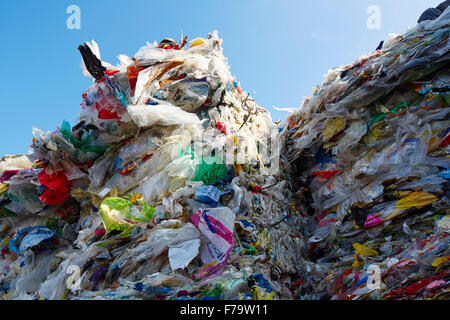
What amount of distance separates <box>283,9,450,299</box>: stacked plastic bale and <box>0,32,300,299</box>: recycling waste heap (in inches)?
14.4

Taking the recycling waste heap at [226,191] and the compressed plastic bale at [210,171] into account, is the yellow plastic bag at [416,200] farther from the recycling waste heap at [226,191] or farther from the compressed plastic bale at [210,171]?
the compressed plastic bale at [210,171]

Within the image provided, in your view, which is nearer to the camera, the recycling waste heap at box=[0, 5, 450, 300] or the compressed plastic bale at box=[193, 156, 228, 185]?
the recycling waste heap at box=[0, 5, 450, 300]

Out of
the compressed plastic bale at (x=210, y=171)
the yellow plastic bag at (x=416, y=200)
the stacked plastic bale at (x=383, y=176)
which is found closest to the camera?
the stacked plastic bale at (x=383, y=176)

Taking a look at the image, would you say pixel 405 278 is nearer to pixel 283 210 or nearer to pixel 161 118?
pixel 283 210

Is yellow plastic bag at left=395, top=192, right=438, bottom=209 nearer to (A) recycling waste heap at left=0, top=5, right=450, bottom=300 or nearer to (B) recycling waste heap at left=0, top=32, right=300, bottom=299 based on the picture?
(A) recycling waste heap at left=0, top=5, right=450, bottom=300

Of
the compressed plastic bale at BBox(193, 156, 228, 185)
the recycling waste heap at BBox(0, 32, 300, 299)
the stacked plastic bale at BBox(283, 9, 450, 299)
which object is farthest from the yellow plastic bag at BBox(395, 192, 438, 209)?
the compressed plastic bale at BBox(193, 156, 228, 185)

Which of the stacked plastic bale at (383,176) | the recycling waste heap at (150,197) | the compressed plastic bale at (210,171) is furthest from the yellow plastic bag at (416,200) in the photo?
the compressed plastic bale at (210,171)

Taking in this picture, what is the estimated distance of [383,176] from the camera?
7.61ft

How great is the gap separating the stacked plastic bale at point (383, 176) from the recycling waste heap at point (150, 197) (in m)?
0.37

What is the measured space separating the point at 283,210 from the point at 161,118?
144 centimetres

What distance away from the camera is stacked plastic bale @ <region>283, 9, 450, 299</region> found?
1.63 m

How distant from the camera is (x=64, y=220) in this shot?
2715 mm

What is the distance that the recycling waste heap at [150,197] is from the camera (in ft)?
5.56

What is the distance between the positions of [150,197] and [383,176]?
1853 millimetres
